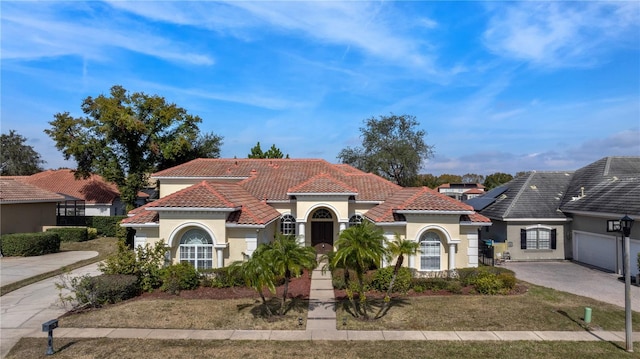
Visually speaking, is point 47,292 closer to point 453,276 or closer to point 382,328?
point 382,328

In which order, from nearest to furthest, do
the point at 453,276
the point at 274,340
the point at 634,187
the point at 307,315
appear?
the point at 274,340 < the point at 307,315 < the point at 453,276 < the point at 634,187

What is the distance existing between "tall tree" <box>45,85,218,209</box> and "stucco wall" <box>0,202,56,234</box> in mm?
5670

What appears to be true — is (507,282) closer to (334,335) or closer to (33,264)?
(334,335)

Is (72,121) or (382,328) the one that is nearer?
(382,328)

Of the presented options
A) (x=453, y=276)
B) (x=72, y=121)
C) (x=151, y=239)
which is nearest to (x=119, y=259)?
(x=151, y=239)

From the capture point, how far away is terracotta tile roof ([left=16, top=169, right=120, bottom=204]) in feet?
142

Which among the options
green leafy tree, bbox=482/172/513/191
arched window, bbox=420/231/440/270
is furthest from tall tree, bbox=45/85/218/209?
green leafy tree, bbox=482/172/513/191

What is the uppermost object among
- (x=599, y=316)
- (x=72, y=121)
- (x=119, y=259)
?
(x=72, y=121)

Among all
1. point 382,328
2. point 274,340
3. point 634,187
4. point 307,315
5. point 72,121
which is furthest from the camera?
point 72,121

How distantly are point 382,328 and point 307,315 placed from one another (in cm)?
280

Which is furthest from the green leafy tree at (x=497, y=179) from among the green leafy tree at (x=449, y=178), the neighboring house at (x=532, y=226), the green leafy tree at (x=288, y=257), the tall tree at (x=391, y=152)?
the green leafy tree at (x=288, y=257)

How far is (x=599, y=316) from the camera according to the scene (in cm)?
1414

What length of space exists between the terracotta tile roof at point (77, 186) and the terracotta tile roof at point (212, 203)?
86.7 ft

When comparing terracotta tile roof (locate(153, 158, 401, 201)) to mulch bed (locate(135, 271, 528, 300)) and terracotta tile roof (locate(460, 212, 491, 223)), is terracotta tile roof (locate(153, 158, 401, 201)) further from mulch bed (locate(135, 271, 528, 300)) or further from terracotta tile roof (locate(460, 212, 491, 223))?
mulch bed (locate(135, 271, 528, 300))
